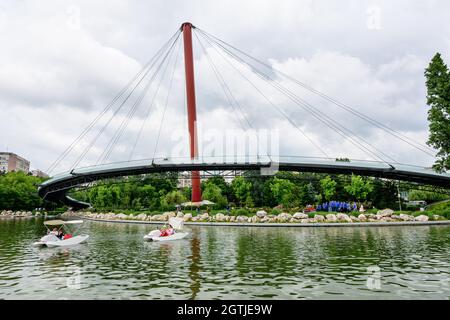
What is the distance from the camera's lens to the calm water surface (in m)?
10.7

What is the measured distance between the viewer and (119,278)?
12867mm

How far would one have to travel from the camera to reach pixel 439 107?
30.2 m

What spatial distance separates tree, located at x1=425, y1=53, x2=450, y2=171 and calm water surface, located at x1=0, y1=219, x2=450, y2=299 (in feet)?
36.1

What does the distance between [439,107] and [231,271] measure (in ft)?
89.6

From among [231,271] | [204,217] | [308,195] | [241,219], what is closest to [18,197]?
[204,217]

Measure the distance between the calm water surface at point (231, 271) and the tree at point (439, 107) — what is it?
11.0 metres

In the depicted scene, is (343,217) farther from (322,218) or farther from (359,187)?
(359,187)

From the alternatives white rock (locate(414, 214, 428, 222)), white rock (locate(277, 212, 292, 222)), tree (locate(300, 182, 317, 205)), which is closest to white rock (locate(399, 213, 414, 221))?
white rock (locate(414, 214, 428, 222))

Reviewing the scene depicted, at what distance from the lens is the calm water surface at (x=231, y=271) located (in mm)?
10664

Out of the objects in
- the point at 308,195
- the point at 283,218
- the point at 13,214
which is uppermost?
the point at 308,195

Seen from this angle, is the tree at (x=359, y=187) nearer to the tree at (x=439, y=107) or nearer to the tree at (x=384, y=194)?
the tree at (x=384, y=194)
